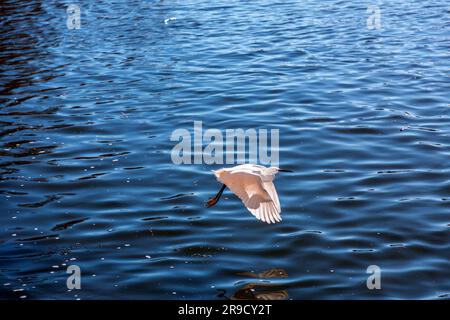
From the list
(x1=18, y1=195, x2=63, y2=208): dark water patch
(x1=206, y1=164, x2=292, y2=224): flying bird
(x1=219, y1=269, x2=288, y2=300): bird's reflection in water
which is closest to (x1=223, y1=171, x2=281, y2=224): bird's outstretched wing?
(x1=206, y1=164, x2=292, y2=224): flying bird

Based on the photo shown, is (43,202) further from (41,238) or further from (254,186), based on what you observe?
(254,186)

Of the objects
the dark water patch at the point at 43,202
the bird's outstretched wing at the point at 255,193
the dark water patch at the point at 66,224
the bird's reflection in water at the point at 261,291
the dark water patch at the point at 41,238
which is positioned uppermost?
the bird's outstretched wing at the point at 255,193

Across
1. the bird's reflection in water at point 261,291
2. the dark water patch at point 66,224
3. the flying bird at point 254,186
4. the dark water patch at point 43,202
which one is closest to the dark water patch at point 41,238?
the dark water patch at point 66,224

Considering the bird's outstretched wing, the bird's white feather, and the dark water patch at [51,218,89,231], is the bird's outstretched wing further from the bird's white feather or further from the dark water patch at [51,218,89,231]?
the dark water patch at [51,218,89,231]

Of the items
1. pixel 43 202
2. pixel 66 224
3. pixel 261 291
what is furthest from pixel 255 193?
pixel 43 202

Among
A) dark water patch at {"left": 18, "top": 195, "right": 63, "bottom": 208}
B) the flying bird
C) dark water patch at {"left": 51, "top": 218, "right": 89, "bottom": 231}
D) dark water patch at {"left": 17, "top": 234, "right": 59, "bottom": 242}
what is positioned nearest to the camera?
the flying bird

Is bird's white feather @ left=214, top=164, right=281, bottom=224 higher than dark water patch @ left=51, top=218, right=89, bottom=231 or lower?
higher

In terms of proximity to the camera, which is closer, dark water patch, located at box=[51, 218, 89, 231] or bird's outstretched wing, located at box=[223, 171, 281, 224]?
bird's outstretched wing, located at box=[223, 171, 281, 224]

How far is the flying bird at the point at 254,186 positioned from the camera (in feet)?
20.0

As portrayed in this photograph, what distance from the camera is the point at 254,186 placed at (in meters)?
6.21

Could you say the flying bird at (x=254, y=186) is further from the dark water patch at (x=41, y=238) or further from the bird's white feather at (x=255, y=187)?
the dark water patch at (x=41, y=238)

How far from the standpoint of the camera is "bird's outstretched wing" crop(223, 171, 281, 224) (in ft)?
20.1

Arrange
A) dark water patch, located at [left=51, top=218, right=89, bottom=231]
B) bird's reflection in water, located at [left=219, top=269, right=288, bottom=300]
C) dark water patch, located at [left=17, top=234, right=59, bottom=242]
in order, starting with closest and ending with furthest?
bird's reflection in water, located at [left=219, top=269, right=288, bottom=300] < dark water patch, located at [left=17, top=234, right=59, bottom=242] < dark water patch, located at [left=51, top=218, right=89, bottom=231]

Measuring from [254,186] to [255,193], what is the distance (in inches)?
2.7
